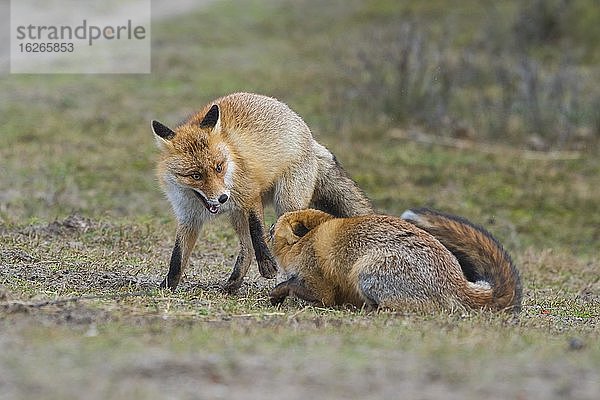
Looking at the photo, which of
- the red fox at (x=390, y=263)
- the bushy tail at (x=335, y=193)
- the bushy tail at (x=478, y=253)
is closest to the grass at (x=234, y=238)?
the red fox at (x=390, y=263)

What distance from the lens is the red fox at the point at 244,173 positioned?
8.39m

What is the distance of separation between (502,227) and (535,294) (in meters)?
3.96

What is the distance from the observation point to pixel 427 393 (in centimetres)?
506

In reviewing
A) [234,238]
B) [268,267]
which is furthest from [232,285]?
[234,238]

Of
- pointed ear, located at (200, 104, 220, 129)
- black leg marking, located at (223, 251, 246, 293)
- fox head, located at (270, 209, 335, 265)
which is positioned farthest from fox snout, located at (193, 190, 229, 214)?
black leg marking, located at (223, 251, 246, 293)

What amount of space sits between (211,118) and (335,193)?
5.87 ft

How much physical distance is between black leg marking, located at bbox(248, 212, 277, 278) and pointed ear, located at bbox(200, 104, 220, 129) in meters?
0.89

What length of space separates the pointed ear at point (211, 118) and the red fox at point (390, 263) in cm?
106

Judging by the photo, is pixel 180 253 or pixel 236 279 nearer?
pixel 180 253

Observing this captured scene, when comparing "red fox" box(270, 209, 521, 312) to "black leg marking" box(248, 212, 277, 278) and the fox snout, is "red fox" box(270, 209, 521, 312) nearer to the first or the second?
"black leg marking" box(248, 212, 277, 278)

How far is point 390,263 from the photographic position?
780 cm

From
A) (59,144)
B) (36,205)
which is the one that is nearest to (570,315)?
(36,205)

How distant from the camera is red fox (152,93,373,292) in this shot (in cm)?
839

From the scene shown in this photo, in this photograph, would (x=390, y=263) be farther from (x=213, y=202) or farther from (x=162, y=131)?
(x=162, y=131)
